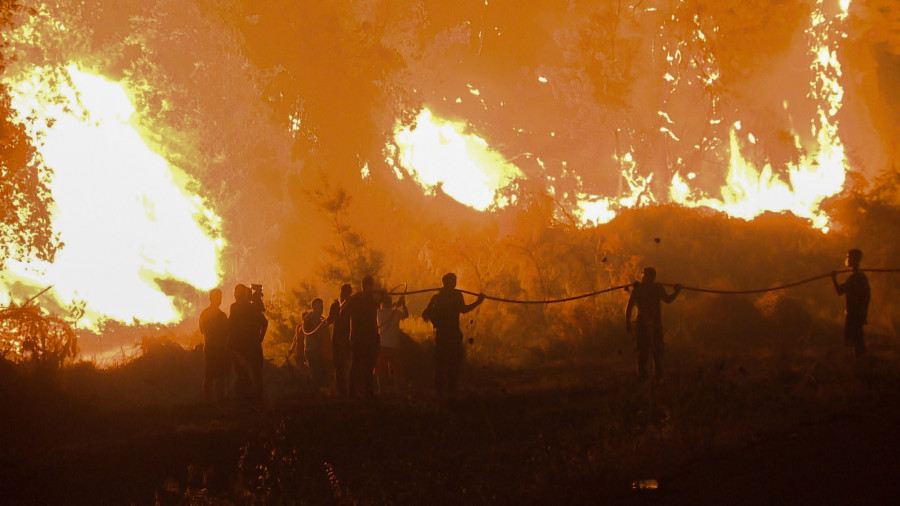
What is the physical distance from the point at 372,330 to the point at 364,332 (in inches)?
5.5

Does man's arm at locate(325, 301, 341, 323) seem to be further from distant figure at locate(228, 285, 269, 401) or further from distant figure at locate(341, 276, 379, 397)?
distant figure at locate(228, 285, 269, 401)

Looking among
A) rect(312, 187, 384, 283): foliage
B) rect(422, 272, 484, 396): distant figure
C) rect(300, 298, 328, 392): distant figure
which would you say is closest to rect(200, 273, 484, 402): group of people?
rect(422, 272, 484, 396): distant figure

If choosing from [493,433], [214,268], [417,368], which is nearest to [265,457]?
[493,433]

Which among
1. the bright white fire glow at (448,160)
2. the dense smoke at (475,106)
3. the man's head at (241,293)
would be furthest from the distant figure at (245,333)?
the bright white fire glow at (448,160)

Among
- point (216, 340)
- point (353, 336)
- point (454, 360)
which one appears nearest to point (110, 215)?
point (216, 340)

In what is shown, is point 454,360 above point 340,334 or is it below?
below

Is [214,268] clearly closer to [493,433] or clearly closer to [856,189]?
[856,189]

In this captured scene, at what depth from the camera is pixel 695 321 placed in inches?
754

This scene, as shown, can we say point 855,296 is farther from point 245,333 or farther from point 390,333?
point 245,333

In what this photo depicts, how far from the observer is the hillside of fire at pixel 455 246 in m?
8.68

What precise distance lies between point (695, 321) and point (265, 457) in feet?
42.7

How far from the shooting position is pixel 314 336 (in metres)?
13.9

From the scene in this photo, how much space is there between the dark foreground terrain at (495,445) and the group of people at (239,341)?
48 cm

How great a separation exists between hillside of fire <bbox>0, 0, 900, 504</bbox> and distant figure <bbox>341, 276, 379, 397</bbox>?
13 centimetres
